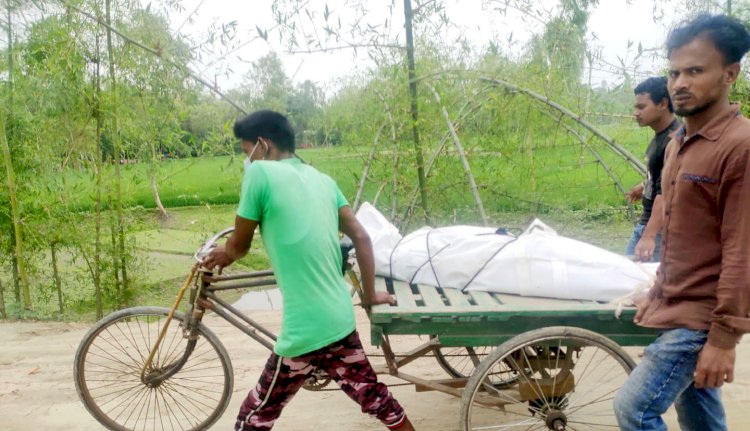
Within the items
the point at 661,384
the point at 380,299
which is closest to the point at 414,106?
the point at 380,299

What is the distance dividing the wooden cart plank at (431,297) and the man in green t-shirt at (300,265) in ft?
0.56

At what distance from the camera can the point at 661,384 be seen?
1.99 m

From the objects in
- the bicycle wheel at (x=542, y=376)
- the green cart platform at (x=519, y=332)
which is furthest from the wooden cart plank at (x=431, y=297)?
the bicycle wheel at (x=542, y=376)

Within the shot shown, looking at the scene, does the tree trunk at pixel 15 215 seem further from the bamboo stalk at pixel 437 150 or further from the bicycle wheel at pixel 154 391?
the bamboo stalk at pixel 437 150

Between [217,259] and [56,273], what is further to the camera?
[56,273]

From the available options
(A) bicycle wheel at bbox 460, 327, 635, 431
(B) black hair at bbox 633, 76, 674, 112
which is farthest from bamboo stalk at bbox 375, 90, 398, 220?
(A) bicycle wheel at bbox 460, 327, 635, 431

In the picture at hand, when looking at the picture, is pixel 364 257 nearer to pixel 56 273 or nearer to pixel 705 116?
pixel 705 116

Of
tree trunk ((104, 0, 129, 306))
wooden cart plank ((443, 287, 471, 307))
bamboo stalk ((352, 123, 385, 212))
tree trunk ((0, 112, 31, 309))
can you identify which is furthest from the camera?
tree trunk ((0, 112, 31, 309))

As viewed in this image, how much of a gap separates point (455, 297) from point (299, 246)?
709 mm

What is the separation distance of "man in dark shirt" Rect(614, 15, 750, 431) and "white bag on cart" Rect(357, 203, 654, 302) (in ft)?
1.94

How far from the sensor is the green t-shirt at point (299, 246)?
8.05 feet

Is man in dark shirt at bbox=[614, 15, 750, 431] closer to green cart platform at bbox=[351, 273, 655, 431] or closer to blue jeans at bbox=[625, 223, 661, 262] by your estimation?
green cart platform at bbox=[351, 273, 655, 431]

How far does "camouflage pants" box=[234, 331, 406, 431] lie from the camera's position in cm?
262

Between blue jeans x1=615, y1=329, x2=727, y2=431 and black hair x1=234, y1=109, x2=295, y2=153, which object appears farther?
black hair x1=234, y1=109, x2=295, y2=153
